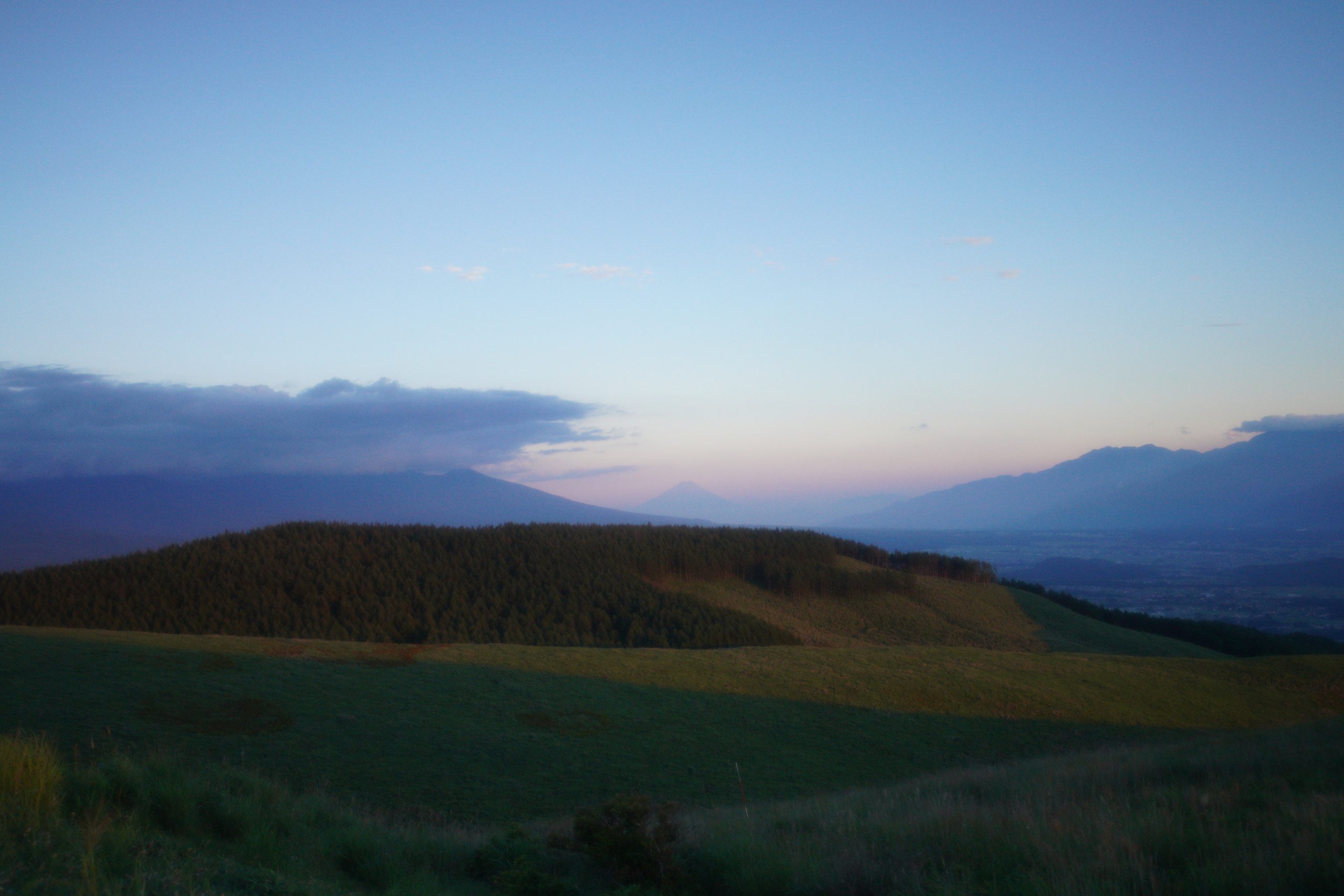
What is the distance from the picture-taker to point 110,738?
11281 millimetres

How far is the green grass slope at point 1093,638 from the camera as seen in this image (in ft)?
131

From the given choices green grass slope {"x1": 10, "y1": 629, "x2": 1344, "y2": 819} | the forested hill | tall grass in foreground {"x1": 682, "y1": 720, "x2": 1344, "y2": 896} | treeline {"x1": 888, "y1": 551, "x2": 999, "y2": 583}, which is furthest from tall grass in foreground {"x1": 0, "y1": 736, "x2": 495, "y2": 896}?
treeline {"x1": 888, "y1": 551, "x2": 999, "y2": 583}

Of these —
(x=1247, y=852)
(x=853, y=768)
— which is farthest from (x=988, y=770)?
(x=1247, y=852)

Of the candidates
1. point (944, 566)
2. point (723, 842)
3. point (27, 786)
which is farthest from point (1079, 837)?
point (944, 566)

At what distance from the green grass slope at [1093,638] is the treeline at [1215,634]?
2.77 metres

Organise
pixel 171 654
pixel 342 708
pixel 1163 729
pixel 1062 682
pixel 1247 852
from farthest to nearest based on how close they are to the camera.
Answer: pixel 1062 682, pixel 1163 729, pixel 171 654, pixel 342 708, pixel 1247 852

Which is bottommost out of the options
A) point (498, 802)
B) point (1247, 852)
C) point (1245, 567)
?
point (1245, 567)

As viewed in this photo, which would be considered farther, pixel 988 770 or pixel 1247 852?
pixel 988 770

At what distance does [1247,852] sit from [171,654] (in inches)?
744

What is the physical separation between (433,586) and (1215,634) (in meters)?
49.6

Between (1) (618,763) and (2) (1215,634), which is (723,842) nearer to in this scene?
(1) (618,763)

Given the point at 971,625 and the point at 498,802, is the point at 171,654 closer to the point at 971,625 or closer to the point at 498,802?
the point at 498,802

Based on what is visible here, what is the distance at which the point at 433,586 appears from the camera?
3934 centimetres

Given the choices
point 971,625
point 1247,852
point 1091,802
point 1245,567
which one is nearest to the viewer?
point 1247,852
